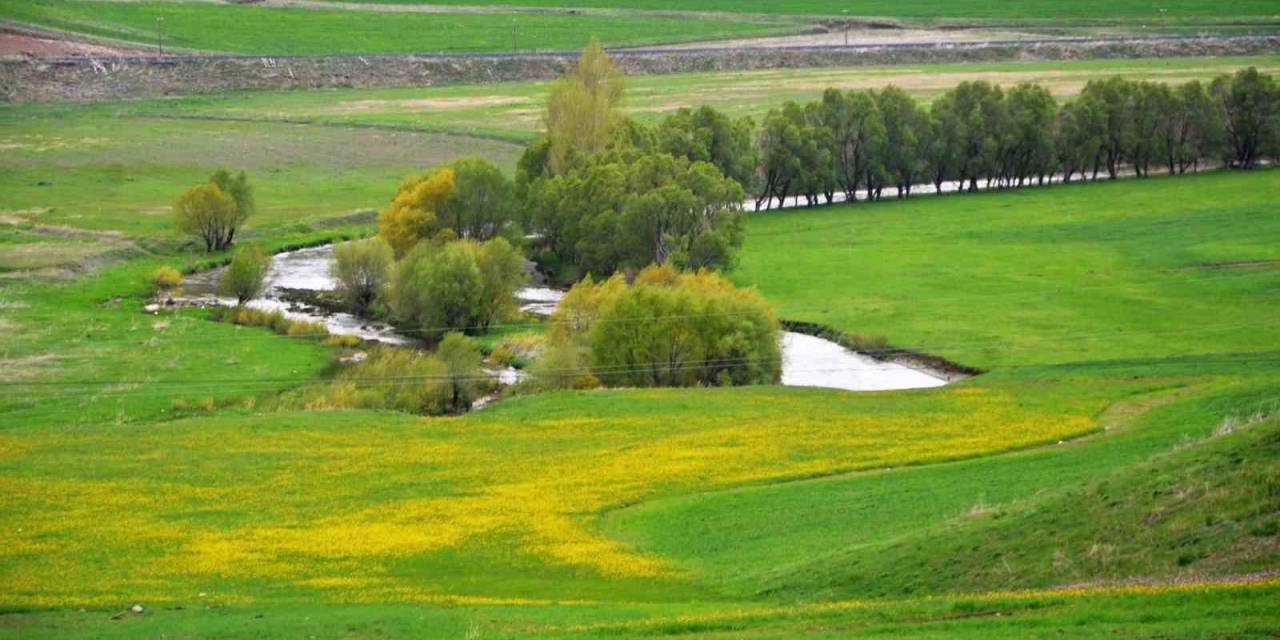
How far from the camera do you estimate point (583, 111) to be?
91438mm

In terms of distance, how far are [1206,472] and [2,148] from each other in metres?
100

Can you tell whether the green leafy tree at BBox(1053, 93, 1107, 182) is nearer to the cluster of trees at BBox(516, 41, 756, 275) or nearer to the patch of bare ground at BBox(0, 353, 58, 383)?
the cluster of trees at BBox(516, 41, 756, 275)

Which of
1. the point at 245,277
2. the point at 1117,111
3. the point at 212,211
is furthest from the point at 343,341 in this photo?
the point at 1117,111

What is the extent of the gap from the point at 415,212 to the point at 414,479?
136ft

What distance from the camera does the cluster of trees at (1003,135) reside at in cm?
10369

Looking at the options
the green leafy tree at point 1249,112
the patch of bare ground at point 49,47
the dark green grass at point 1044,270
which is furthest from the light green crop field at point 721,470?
the patch of bare ground at point 49,47

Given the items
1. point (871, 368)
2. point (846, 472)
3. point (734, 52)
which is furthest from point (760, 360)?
point (734, 52)

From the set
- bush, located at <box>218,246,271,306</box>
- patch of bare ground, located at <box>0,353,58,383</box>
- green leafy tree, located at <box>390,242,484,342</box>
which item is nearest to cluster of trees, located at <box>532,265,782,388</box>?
green leafy tree, located at <box>390,242,484,342</box>

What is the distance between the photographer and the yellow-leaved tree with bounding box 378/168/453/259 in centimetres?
8219

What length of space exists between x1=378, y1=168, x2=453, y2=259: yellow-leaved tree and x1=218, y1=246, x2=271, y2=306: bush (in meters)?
8.26

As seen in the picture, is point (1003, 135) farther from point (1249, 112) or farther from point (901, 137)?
point (1249, 112)

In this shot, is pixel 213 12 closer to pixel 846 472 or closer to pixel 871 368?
pixel 871 368

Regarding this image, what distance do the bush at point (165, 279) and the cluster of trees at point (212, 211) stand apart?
24.0ft

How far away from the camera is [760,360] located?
2323 inches
